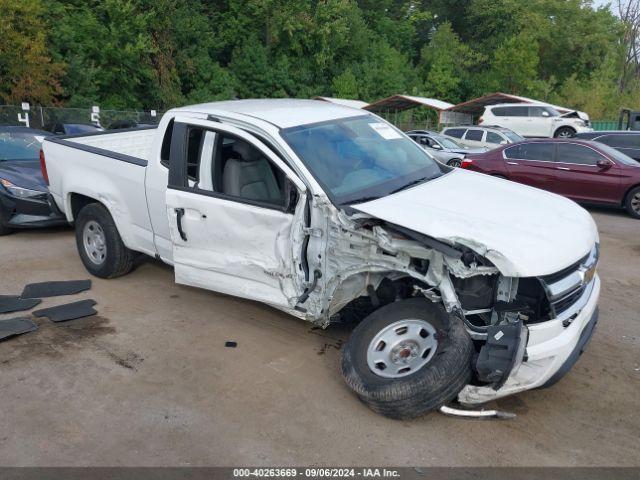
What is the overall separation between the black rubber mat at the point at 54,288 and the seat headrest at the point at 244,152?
2450mm

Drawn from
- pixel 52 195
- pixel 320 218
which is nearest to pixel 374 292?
pixel 320 218

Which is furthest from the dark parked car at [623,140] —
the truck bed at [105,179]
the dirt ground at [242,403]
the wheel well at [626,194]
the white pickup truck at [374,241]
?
the truck bed at [105,179]

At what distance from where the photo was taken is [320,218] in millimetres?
4195

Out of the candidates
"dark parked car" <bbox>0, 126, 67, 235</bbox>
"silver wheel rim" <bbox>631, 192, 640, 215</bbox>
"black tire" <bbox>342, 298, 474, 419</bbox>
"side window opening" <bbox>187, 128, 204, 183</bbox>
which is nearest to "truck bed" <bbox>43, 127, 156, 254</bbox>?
"side window opening" <bbox>187, 128, 204, 183</bbox>

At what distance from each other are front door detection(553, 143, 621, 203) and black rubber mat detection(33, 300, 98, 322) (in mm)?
A: 8794

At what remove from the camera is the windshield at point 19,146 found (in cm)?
895

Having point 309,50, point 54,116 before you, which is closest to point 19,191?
point 54,116

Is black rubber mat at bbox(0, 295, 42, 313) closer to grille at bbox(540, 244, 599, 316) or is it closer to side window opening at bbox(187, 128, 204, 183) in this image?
side window opening at bbox(187, 128, 204, 183)

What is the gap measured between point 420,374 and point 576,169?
8.64 m

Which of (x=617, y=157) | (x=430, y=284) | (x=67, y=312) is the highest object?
(x=430, y=284)

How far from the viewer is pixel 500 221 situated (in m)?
3.87

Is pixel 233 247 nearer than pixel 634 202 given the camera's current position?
Yes

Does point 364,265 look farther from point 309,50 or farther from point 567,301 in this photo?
point 309,50

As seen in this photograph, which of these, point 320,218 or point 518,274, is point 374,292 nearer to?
point 320,218
